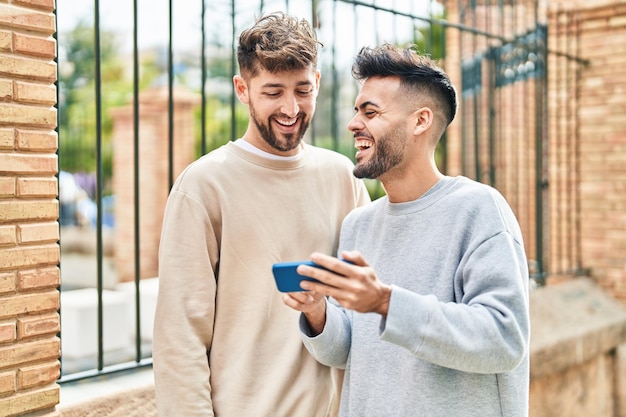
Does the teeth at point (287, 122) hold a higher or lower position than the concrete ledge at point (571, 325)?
higher

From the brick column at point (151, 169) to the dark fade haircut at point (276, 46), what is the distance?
8840 millimetres

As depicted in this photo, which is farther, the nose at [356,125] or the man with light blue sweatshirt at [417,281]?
the nose at [356,125]

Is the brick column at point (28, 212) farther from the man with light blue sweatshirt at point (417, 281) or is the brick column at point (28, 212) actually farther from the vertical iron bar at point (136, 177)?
the man with light blue sweatshirt at point (417, 281)

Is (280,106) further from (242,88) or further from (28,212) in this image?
(28,212)

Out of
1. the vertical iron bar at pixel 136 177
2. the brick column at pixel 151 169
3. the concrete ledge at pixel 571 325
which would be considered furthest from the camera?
the brick column at pixel 151 169

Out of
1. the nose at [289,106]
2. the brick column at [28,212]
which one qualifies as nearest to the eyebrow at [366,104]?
the nose at [289,106]

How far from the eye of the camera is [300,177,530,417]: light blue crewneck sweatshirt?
171 centimetres

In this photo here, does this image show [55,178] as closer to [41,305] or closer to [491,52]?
[41,305]

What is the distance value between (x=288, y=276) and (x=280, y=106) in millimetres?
732

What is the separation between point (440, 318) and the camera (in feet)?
5.56

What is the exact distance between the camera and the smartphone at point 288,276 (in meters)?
1.65

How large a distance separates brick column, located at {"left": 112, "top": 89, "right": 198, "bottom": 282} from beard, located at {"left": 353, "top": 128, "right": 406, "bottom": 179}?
359 inches

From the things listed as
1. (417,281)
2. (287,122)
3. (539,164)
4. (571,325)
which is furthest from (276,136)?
(539,164)

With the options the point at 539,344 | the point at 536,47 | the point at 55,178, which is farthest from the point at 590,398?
the point at 55,178
